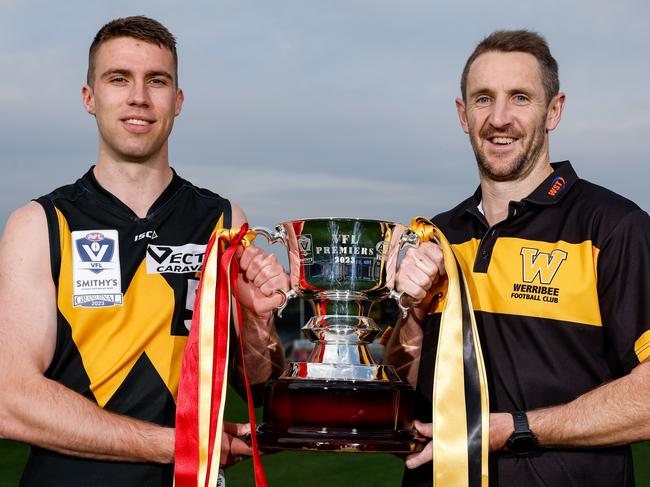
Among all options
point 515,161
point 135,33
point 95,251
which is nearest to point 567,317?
point 515,161

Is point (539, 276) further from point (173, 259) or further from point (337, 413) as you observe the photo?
point (173, 259)

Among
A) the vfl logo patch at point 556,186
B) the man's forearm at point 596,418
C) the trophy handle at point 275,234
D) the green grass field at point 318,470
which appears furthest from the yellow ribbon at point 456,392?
the green grass field at point 318,470

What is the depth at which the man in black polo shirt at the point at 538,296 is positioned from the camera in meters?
2.46

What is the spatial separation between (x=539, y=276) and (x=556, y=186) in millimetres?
324

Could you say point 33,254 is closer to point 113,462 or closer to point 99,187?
point 99,187

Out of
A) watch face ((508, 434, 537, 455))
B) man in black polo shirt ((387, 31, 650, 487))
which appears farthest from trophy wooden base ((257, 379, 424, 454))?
watch face ((508, 434, 537, 455))

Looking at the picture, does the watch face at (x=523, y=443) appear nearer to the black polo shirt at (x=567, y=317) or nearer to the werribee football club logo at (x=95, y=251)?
the black polo shirt at (x=567, y=317)

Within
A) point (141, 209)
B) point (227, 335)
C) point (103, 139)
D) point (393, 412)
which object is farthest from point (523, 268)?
point (103, 139)

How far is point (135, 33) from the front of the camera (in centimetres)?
279

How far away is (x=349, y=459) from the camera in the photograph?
8.59 m

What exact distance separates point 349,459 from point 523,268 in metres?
6.31

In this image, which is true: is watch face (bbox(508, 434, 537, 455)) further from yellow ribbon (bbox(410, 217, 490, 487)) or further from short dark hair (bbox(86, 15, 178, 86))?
short dark hair (bbox(86, 15, 178, 86))

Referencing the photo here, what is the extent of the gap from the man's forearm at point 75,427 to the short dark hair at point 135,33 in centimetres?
103

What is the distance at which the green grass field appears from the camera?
7.84m
